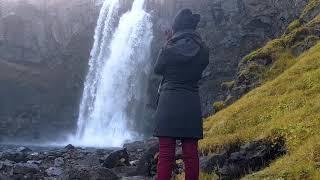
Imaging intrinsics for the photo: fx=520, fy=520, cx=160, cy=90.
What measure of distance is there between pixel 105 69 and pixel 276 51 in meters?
40.8

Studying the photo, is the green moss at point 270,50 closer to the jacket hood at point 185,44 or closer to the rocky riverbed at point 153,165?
the rocky riverbed at point 153,165

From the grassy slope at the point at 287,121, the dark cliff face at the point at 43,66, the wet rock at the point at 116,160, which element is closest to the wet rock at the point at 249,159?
the grassy slope at the point at 287,121

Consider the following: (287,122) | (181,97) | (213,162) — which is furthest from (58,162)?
(181,97)

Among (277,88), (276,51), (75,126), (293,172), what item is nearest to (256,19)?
(75,126)

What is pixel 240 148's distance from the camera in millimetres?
11914

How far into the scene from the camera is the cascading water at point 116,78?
60219mm

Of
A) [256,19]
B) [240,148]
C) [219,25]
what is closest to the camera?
[240,148]

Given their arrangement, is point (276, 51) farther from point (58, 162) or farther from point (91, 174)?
point (91, 174)

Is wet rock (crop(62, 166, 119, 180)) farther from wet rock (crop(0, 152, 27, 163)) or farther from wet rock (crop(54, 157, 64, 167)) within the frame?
wet rock (crop(0, 152, 27, 163))

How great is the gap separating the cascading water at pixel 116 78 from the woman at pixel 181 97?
1945 inches

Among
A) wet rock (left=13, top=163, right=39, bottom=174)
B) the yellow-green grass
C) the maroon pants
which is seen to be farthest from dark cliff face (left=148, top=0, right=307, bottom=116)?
the maroon pants

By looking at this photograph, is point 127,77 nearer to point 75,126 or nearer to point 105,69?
point 105,69

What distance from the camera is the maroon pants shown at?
8430 millimetres

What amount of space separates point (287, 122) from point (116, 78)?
168ft
